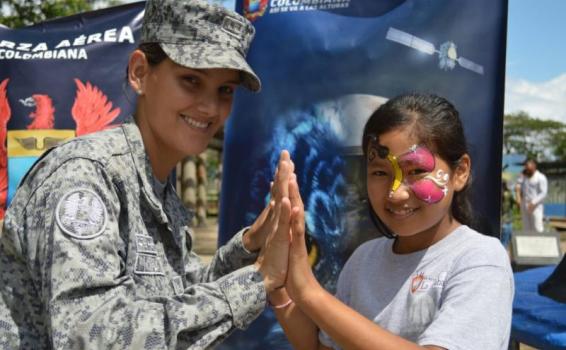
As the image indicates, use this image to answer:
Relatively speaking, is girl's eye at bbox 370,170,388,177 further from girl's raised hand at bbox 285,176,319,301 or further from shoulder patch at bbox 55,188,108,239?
shoulder patch at bbox 55,188,108,239

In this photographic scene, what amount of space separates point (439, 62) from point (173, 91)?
53.4 inches

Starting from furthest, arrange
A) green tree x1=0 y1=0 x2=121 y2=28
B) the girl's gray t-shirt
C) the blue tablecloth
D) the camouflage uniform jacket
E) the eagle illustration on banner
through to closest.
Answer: green tree x1=0 y1=0 x2=121 y2=28 → the eagle illustration on banner → the blue tablecloth → the girl's gray t-shirt → the camouflage uniform jacket

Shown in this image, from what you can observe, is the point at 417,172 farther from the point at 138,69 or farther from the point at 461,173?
the point at 138,69

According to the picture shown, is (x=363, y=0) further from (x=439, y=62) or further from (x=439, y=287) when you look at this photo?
(x=439, y=287)

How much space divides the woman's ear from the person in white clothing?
30.2 ft

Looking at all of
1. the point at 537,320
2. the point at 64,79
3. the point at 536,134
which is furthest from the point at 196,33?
the point at 536,134

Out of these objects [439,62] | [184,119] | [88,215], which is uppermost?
[439,62]

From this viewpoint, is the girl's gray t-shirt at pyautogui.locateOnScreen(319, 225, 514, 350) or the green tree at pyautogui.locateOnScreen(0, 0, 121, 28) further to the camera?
the green tree at pyautogui.locateOnScreen(0, 0, 121, 28)

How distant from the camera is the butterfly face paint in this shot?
5.49ft

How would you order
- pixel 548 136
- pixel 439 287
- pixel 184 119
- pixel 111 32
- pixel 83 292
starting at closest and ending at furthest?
pixel 83 292
pixel 439 287
pixel 184 119
pixel 111 32
pixel 548 136

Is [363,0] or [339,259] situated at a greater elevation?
[363,0]

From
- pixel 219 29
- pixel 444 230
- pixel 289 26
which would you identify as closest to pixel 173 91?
pixel 219 29

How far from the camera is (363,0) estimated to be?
275 centimetres

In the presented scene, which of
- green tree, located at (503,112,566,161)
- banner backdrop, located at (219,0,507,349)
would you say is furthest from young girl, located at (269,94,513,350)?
green tree, located at (503,112,566,161)
